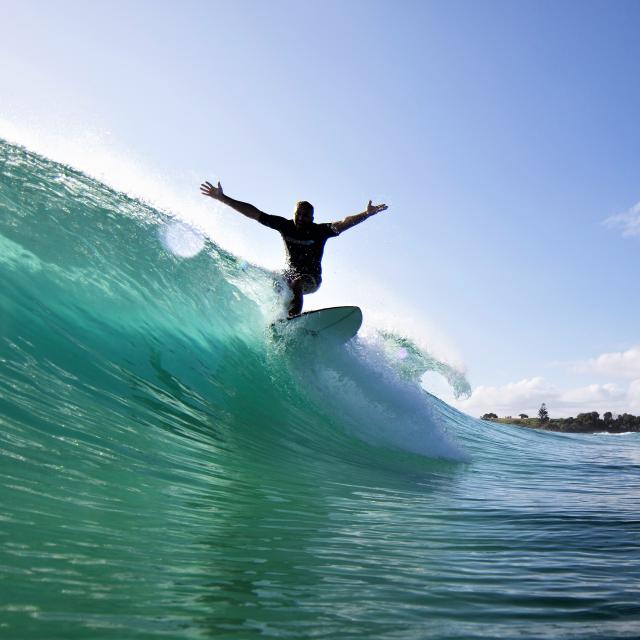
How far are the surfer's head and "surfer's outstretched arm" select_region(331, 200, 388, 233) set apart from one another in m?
0.41

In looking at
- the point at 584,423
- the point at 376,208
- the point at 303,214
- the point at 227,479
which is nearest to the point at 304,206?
the point at 303,214

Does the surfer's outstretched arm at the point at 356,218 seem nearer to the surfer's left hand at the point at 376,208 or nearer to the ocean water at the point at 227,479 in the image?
the surfer's left hand at the point at 376,208

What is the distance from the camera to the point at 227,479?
442 centimetres

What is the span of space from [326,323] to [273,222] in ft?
5.16

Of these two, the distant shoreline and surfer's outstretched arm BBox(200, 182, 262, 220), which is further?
the distant shoreline

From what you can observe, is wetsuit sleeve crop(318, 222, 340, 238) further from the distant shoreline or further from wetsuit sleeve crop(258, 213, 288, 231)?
the distant shoreline

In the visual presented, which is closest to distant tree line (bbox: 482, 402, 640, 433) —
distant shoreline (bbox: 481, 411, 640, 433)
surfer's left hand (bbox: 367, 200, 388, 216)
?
distant shoreline (bbox: 481, 411, 640, 433)

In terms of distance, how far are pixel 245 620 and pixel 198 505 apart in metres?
1.71

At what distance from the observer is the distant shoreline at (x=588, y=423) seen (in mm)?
46938

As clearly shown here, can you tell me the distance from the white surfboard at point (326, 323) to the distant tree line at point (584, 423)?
3797 centimetres

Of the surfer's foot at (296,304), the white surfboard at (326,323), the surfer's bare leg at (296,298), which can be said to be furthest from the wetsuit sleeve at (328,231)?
the white surfboard at (326,323)

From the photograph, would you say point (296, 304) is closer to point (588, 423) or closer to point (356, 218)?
point (356, 218)

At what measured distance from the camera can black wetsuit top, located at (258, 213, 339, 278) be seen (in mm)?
7840

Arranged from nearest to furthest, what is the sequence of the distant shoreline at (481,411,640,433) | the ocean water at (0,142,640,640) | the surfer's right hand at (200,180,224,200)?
the ocean water at (0,142,640,640)
the surfer's right hand at (200,180,224,200)
the distant shoreline at (481,411,640,433)
